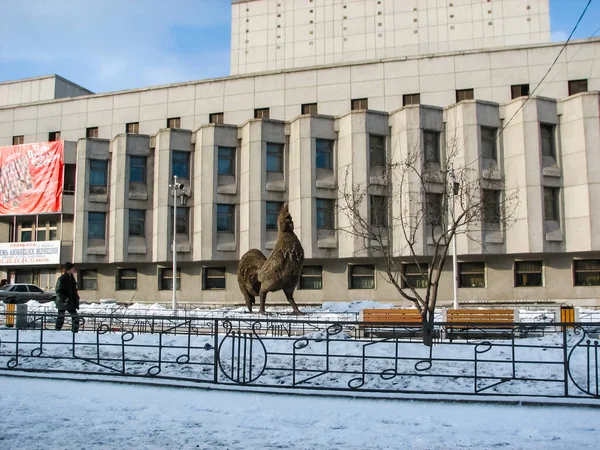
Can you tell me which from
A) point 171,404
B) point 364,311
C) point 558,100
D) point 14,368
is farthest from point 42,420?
point 558,100

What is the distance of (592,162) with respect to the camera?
3059 centimetres

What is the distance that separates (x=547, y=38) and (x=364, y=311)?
37988 mm

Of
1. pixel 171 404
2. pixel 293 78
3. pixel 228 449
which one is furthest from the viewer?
pixel 293 78

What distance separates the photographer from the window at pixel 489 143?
3247cm

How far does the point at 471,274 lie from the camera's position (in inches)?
1303

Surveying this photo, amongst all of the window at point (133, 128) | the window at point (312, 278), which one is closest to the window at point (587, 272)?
the window at point (312, 278)

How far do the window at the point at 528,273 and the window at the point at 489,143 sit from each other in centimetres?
606

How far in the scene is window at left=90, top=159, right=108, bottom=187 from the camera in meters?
38.1

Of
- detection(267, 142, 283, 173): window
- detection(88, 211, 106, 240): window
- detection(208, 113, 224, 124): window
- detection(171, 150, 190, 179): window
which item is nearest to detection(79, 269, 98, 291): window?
detection(88, 211, 106, 240): window

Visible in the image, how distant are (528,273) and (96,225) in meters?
26.5

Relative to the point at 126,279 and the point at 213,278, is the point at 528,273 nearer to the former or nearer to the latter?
the point at 213,278

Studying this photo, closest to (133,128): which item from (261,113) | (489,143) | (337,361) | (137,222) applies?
(137,222)

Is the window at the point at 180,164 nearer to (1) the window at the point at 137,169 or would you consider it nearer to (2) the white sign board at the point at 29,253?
(1) the window at the point at 137,169

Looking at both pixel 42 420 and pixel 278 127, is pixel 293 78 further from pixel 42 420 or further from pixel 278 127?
pixel 42 420
